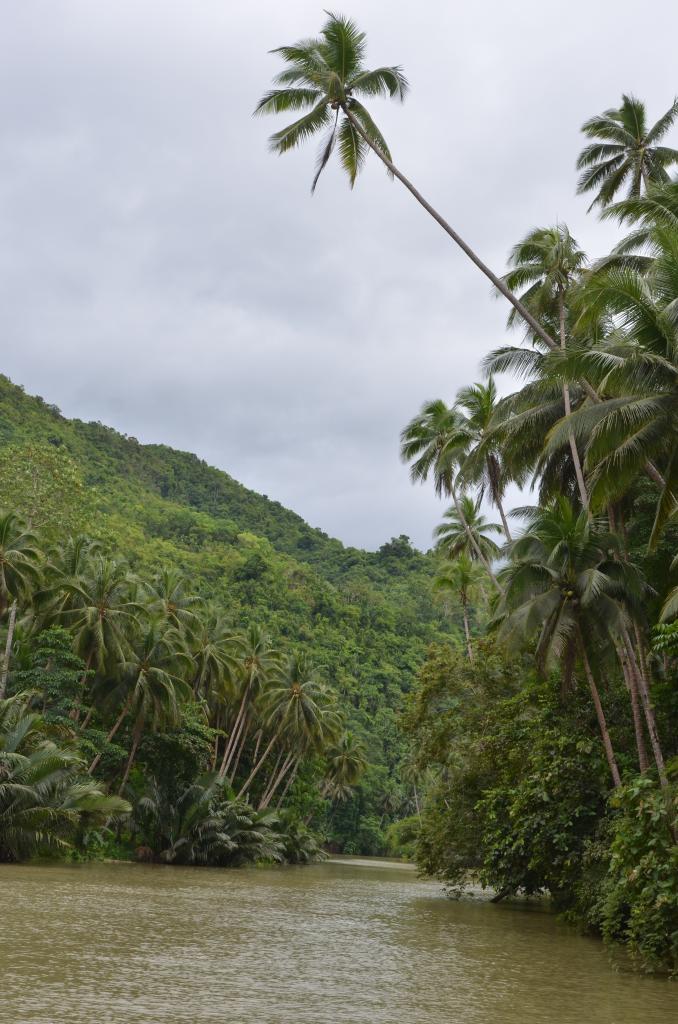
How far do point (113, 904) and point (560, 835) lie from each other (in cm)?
801

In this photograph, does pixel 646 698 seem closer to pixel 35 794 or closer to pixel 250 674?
pixel 35 794

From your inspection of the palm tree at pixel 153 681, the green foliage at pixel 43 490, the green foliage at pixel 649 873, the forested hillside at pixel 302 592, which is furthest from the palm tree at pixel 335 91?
the forested hillside at pixel 302 592

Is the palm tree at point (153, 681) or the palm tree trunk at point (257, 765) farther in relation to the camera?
the palm tree trunk at point (257, 765)

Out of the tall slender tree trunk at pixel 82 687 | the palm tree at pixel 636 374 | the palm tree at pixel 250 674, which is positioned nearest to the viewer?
the palm tree at pixel 636 374

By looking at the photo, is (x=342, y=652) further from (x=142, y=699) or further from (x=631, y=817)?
(x=631, y=817)

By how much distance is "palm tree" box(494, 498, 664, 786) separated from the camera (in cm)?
1642

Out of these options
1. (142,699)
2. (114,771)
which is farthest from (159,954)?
(114,771)

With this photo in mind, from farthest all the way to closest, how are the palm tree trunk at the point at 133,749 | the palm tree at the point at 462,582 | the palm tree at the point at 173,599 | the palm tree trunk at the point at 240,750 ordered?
1. the palm tree trunk at the point at 240,750
2. the palm tree at the point at 173,599
3. the palm tree trunk at the point at 133,749
4. the palm tree at the point at 462,582

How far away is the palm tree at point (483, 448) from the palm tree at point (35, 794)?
13547mm

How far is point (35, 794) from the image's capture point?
24.3 m

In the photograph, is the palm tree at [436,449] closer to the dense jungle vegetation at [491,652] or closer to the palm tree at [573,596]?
the dense jungle vegetation at [491,652]

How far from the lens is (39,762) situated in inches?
972

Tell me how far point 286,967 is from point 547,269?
644 inches

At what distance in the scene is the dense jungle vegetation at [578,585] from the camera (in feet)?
43.0
